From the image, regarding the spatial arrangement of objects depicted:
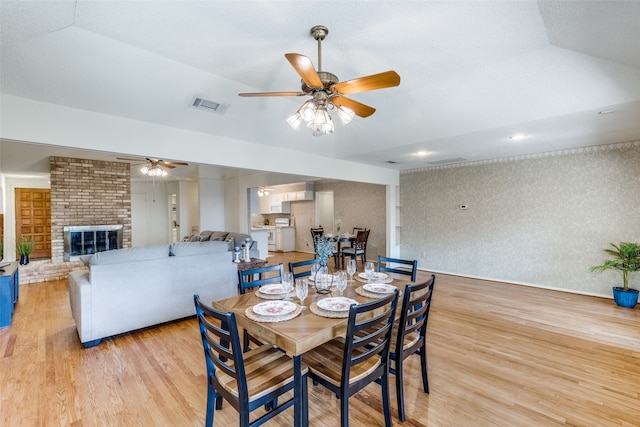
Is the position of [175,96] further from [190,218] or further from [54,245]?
[190,218]

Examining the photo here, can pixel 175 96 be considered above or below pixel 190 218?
above

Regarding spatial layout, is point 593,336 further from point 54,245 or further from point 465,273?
point 54,245

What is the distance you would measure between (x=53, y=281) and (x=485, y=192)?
8845 millimetres

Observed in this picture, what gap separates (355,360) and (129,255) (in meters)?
2.86

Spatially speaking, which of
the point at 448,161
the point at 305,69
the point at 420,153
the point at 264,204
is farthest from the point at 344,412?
the point at 264,204

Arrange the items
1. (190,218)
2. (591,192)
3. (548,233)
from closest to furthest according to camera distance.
→ 1. (591,192)
2. (548,233)
3. (190,218)

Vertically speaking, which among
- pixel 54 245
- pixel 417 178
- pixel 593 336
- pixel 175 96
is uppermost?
pixel 175 96

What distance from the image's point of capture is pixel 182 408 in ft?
6.63

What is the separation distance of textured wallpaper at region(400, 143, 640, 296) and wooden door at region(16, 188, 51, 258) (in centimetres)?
983

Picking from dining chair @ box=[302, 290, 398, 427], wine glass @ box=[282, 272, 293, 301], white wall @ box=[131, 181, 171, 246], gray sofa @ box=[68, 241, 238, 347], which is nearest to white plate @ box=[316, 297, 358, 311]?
dining chair @ box=[302, 290, 398, 427]

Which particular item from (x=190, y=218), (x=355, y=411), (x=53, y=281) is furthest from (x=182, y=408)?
(x=190, y=218)

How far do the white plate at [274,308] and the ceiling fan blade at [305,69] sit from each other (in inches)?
56.9

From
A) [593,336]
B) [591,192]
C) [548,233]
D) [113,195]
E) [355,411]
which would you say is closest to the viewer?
[355,411]

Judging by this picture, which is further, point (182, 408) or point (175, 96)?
point (175, 96)
